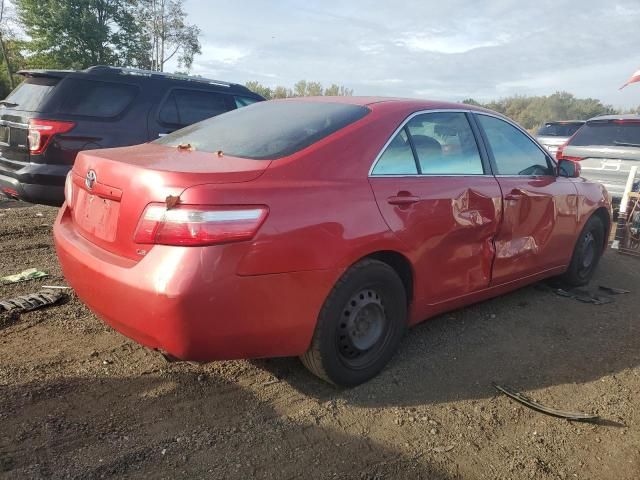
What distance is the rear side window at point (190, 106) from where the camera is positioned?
634 centimetres

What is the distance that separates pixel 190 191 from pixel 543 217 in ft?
9.76

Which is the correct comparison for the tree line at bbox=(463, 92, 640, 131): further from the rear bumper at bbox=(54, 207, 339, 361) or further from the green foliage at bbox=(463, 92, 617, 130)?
the rear bumper at bbox=(54, 207, 339, 361)

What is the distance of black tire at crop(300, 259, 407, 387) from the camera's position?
2666 mm

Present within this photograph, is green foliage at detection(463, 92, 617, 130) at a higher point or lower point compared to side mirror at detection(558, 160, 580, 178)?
higher

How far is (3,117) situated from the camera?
5.71 meters

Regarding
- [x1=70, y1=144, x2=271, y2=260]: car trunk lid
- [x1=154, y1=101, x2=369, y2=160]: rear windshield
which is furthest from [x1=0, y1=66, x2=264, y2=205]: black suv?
[x1=70, y1=144, x2=271, y2=260]: car trunk lid

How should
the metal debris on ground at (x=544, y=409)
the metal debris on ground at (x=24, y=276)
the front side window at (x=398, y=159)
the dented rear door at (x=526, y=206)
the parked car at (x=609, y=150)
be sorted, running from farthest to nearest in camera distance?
1. the parked car at (x=609, y=150)
2. the metal debris on ground at (x=24, y=276)
3. the dented rear door at (x=526, y=206)
4. the front side window at (x=398, y=159)
5. the metal debris on ground at (x=544, y=409)

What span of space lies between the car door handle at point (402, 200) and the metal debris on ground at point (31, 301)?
2.57m

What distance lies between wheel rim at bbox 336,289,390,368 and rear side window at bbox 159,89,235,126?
4.35m

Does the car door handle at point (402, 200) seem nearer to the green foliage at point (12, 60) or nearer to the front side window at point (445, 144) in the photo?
the front side window at point (445, 144)

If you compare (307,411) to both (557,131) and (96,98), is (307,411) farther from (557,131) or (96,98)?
(557,131)

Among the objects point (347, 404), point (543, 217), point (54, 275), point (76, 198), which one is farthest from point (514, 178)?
point (54, 275)

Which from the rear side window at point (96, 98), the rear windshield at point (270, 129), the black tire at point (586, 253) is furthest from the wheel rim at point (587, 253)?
the rear side window at point (96, 98)

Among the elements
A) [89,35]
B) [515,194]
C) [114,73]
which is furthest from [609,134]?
[89,35]
